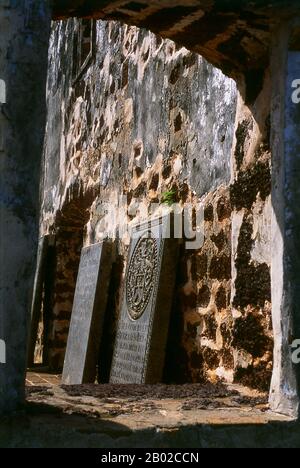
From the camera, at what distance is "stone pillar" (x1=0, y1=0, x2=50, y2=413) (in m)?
2.05

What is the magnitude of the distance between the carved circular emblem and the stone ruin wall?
0.55ft

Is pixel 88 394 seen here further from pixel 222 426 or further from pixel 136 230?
pixel 136 230

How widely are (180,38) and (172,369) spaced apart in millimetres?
1762

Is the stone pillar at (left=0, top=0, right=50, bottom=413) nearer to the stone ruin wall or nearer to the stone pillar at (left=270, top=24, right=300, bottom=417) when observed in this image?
the stone pillar at (left=270, top=24, right=300, bottom=417)

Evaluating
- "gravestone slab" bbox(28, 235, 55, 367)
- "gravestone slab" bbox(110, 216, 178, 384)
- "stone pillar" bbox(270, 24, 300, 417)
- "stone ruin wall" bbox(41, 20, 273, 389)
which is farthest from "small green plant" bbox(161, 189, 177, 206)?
"gravestone slab" bbox(28, 235, 55, 367)

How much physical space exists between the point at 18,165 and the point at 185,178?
1.82 m

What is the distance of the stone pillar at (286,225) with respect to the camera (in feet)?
7.47

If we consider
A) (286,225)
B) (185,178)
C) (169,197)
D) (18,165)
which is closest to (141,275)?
(169,197)

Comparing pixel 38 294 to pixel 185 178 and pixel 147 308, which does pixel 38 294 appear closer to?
pixel 147 308

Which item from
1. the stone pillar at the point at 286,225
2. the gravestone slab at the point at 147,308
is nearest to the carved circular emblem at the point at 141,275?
the gravestone slab at the point at 147,308

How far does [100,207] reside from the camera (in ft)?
18.2

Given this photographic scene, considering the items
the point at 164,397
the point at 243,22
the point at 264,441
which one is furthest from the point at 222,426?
the point at 243,22

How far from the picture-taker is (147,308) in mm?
3744

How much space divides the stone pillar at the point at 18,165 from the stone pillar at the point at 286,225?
821 millimetres
